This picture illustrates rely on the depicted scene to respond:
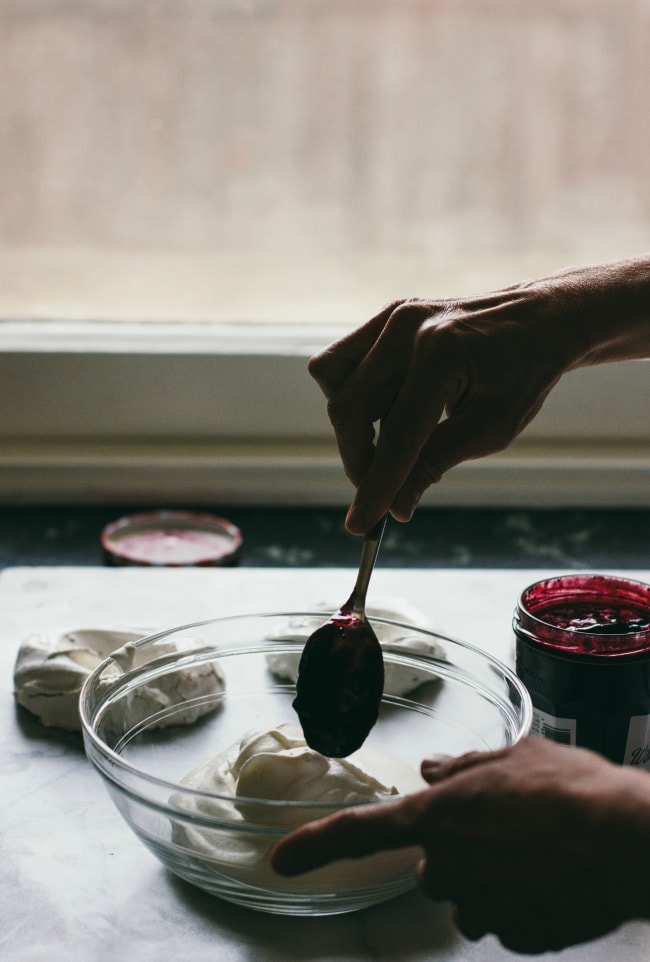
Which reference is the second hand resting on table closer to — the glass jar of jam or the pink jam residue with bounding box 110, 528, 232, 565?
the glass jar of jam

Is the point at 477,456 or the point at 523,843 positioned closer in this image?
the point at 523,843

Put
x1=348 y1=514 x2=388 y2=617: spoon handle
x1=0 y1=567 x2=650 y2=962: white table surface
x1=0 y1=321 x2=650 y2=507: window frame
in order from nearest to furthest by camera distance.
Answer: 1. x1=0 y1=567 x2=650 y2=962: white table surface
2. x1=348 y1=514 x2=388 y2=617: spoon handle
3. x1=0 y1=321 x2=650 y2=507: window frame

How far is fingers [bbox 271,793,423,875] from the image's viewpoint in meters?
0.48

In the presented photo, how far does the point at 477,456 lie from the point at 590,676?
16cm

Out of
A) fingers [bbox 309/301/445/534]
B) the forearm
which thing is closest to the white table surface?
the forearm

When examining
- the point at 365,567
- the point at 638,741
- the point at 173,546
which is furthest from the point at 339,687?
the point at 173,546

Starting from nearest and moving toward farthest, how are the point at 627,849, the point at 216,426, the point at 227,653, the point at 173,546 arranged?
the point at 627,849 → the point at 227,653 → the point at 173,546 → the point at 216,426

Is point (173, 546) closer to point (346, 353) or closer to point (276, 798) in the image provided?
point (346, 353)

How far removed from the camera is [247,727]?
0.78 m

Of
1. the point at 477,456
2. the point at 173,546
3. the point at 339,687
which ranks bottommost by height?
the point at 173,546

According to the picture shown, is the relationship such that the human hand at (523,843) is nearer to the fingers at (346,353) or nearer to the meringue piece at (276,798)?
the meringue piece at (276,798)

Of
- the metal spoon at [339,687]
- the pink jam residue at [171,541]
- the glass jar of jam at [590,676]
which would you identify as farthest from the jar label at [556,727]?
the pink jam residue at [171,541]

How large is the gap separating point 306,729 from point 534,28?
101cm

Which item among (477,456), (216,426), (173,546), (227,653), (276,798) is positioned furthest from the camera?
(216,426)
